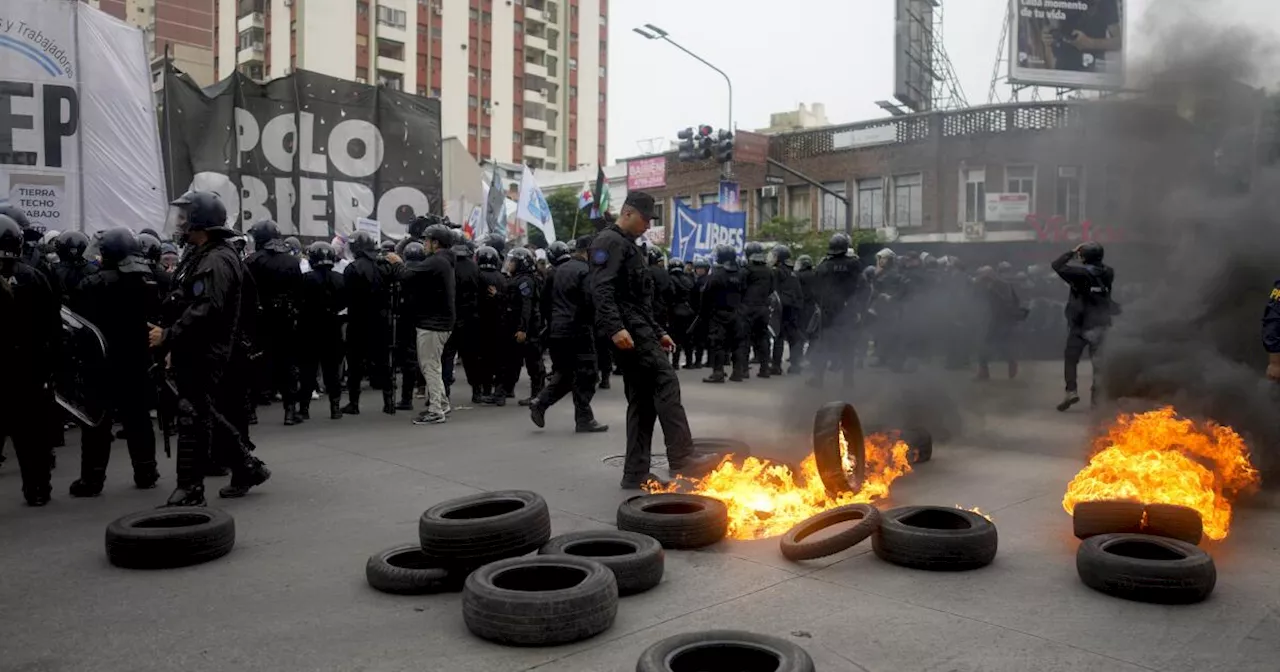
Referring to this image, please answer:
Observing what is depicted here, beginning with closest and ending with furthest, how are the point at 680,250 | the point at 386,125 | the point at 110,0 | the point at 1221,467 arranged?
1. the point at 1221,467
2. the point at 386,125
3. the point at 680,250
4. the point at 110,0

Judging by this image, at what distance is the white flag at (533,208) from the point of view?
71.3 feet

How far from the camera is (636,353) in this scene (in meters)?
6.77

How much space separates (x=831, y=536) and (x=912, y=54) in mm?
40647

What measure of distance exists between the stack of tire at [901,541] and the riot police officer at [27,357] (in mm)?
5380

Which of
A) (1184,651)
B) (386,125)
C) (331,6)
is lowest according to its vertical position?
(1184,651)

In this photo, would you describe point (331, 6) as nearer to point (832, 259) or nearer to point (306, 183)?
point (306, 183)

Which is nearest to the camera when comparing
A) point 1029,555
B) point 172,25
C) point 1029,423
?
point 1029,555

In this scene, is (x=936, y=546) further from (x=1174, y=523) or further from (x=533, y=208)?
(x=533, y=208)

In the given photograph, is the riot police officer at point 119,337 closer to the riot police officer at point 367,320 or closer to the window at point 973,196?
the riot police officer at point 367,320

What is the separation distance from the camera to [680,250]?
22969mm

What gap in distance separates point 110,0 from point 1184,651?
7349 cm

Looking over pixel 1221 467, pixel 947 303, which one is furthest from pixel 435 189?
pixel 1221 467

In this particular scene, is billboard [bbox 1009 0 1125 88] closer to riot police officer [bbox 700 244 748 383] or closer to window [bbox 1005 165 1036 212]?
window [bbox 1005 165 1036 212]

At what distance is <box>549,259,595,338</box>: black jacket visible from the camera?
9477 millimetres
